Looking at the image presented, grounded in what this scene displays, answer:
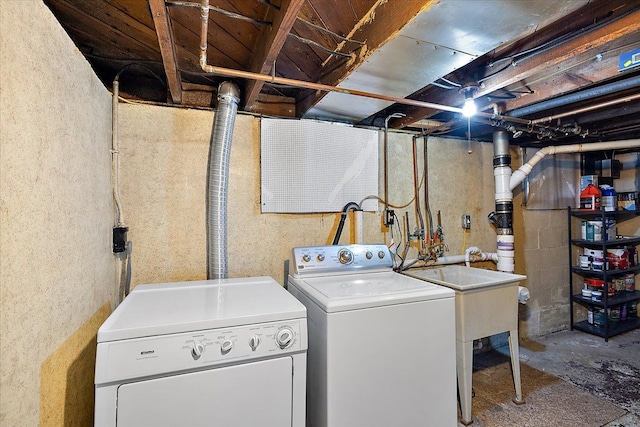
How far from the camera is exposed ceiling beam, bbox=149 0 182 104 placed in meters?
1.04

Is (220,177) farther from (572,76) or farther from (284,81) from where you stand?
(572,76)

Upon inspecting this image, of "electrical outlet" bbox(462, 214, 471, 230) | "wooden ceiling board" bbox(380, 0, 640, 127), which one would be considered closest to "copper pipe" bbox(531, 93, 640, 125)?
"wooden ceiling board" bbox(380, 0, 640, 127)

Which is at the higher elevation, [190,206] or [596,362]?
[190,206]

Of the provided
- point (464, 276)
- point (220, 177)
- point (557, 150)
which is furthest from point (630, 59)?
point (220, 177)

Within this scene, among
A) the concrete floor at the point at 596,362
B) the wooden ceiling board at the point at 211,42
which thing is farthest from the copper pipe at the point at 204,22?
the concrete floor at the point at 596,362

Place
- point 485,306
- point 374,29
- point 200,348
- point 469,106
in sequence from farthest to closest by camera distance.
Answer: point 485,306 → point 469,106 → point 374,29 → point 200,348

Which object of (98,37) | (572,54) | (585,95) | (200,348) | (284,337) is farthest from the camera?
(585,95)

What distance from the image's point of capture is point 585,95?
1.91 meters

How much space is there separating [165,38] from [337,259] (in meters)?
1.45

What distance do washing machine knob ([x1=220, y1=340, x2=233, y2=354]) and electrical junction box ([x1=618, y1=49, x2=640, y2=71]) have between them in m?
2.22

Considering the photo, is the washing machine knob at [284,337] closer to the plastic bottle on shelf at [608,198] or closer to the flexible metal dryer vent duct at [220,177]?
the flexible metal dryer vent duct at [220,177]

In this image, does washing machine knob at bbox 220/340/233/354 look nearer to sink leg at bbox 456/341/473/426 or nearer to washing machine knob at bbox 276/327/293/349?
washing machine knob at bbox 276/327/293/349

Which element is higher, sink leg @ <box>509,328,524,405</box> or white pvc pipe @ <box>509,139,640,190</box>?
white pvc pipe @ <box>509,139,640,190</box>

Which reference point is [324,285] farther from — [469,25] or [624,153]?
[624,153]
